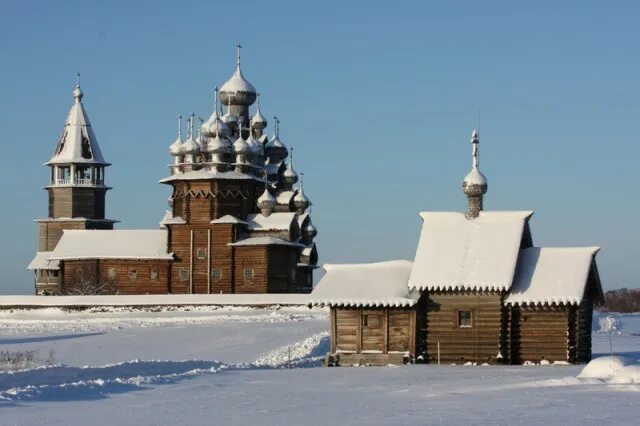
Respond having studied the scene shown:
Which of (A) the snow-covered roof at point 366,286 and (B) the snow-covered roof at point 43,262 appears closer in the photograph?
(A) the snow-covered roof at point 366,286

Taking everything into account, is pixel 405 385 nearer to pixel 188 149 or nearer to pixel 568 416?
pixel 568 416

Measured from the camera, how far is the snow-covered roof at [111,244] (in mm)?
66375

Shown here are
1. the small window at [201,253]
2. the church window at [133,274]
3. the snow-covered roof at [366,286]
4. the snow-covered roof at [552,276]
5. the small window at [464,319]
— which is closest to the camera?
the snow-covered roof at [552,276]

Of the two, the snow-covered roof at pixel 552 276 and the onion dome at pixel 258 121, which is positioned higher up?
the onion dome at pixel 258 121

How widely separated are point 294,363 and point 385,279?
10.7 ft

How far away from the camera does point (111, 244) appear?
67.6 metres

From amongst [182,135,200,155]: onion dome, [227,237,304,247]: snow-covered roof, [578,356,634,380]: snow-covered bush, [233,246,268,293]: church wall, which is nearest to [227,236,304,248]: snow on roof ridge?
[227,237,304,247]: snow-covered roof

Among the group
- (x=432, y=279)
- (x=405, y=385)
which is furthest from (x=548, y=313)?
(x=405, y=385)

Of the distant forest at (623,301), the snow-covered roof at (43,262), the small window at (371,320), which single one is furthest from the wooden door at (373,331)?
the distant forest at (623,301)

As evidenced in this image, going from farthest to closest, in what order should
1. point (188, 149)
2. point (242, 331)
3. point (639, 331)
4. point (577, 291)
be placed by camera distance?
1. point (188, 149)
2. point (639, 331)
3. point (242, 331)
4. point (577, 291)

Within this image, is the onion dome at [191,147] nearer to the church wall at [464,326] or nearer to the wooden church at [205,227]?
the wooden church at [205,227]

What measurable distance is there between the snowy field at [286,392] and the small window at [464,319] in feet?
5.77

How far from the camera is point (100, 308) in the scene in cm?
5734

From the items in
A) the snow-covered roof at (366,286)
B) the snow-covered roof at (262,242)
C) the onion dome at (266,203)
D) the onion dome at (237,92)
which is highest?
the onion dome at (237,92)
